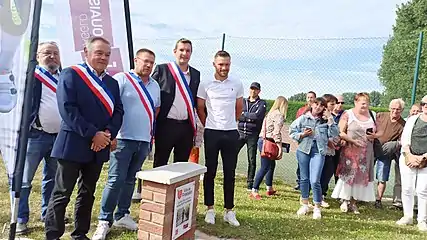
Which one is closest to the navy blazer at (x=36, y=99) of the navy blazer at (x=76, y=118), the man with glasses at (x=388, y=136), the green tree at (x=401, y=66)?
the navy blazer at (x=76, y=118)

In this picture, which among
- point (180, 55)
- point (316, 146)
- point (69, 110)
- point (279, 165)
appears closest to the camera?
point (69, 110)

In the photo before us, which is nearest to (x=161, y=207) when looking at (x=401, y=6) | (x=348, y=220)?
(x=348, y=220)

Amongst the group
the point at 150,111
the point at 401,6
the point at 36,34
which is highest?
the point at 401,6

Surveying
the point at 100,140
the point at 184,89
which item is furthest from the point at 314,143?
the point at 100,140

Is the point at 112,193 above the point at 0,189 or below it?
above

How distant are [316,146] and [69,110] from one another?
3144 millimetres

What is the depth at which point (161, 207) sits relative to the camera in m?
3.43

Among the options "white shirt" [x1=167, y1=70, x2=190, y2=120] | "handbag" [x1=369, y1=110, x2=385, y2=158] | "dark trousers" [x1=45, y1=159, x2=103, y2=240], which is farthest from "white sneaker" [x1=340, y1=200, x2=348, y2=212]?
"dark trousers" [x1=45, y1=159, x2=103, y2=240]

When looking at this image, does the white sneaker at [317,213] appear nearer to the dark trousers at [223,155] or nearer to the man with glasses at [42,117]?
the dark trousers at [223,155]

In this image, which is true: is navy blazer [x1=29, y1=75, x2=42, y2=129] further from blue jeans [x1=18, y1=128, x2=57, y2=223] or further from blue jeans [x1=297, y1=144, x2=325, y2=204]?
blue jeans [x1=297, y1=144, x2=325, y2=204]

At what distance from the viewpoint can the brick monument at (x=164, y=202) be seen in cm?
342

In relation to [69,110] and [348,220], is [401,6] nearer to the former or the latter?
[348,220]

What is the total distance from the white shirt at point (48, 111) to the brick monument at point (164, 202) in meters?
1.04

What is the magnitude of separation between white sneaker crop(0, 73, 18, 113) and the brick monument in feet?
3.63
